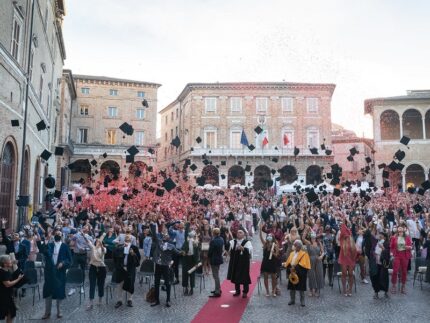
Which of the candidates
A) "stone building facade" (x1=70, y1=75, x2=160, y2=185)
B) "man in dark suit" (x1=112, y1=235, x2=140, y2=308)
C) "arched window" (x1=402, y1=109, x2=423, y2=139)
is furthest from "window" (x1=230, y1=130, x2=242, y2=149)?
"man in dark suit" (x1=112, y1=235, x2=140, y2=308)

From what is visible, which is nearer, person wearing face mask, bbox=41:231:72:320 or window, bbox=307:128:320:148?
person wearing face mask, bbox=41:231:72:320

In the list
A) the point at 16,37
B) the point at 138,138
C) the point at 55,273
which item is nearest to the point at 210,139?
the point at 138,138

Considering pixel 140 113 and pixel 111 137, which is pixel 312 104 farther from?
pixel 111 137

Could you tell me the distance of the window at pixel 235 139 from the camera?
44.5 m

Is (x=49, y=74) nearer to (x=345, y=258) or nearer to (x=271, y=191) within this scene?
(x=271, y=191)

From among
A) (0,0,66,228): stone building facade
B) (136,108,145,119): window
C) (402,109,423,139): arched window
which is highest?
(136,108,145,119): window

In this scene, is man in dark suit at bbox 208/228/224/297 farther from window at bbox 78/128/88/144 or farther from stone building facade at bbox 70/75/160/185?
window at bbox 78/128/88/144

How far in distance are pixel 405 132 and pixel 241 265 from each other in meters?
40.5

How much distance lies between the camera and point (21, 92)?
52.3 ft

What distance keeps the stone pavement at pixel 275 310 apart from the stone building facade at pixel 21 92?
7.88 meters

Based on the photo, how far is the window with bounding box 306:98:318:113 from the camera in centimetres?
4475

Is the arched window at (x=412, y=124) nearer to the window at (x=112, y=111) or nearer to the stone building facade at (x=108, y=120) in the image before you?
the stone building facade at (x=108, y=120)

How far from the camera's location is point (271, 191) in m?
31.0

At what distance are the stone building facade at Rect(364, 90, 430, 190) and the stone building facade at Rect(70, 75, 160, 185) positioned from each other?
26311mm
